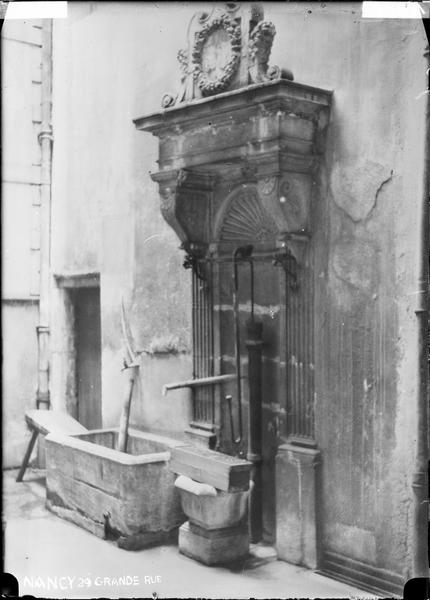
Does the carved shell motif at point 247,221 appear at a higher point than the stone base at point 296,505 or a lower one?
higher

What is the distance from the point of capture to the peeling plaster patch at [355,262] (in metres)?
4.49

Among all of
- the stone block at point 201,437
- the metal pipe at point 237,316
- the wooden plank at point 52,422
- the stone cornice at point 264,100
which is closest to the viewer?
the stone cornice at point 264,100

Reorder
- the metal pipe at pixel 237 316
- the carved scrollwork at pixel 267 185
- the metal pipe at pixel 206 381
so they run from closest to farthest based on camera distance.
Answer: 1. the carved scrollwork at pixel 267 185
2. the metal pipe at pixel 237 316
3. the metal pipe at pixel 206 381

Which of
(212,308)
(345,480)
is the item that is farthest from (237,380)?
(345,480)

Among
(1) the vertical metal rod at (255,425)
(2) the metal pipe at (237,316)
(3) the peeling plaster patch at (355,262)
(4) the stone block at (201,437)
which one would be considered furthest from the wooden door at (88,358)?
(3) the peeling plaster patch at (355,262)

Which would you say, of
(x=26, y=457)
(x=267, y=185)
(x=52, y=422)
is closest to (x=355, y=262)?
(x=267, y=185)

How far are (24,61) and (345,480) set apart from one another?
3.11 meters

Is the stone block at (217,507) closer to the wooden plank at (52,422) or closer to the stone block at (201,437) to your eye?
the stone block at (201,437)

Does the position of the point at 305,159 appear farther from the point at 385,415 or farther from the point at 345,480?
the point at 345,480

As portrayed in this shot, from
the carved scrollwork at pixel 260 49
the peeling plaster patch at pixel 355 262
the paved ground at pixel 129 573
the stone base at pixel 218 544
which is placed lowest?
the paved ground at pixel 129 573

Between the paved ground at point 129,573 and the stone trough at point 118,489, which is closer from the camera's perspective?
the paved ground at point 129,573

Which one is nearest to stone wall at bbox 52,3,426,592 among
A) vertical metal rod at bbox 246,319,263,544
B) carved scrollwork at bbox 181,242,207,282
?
carved scrollwork at bbox 181,242,207,282

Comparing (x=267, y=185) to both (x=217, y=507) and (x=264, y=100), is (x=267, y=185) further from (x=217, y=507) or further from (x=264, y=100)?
(x=217, y=507)

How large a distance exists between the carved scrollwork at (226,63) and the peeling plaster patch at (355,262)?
46.3 inches
